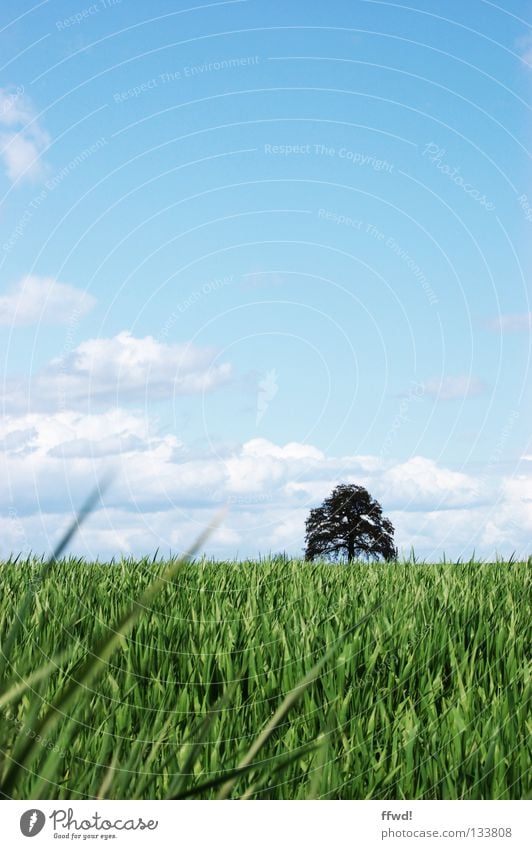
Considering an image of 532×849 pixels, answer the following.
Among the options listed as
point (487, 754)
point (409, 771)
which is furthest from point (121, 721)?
point (487, 754)

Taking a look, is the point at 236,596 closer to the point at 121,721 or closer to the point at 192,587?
the point at 192,587

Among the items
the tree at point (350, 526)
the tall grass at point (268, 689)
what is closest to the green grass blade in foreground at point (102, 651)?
the tall grass at point (268, 689)

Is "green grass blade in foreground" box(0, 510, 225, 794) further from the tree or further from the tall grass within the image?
the tree

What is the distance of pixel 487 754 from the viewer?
2.57 metres

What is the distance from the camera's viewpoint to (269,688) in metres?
3.29

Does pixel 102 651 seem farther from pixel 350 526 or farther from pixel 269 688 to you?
pixel 350 526

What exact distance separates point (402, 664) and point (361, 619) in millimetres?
529

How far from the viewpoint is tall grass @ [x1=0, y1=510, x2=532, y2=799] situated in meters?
2.17

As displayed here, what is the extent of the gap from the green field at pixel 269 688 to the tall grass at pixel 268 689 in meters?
0.01

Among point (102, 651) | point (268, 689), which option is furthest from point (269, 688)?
point (102, 651)

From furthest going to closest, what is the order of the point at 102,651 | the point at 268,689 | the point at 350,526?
the point at 350,526 → the point at 268,689 → the point at 102,651

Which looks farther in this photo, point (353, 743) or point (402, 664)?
point (402, 664)

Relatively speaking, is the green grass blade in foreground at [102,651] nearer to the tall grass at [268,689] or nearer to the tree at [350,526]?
the tall grass at [268,689]

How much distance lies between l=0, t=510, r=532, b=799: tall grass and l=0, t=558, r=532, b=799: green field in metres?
0.01
